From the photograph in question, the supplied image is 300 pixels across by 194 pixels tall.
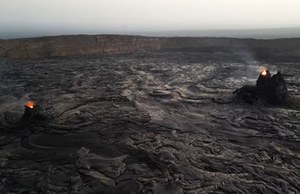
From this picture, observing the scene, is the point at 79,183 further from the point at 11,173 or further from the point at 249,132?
the point at 249,132

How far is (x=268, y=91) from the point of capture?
1285cm

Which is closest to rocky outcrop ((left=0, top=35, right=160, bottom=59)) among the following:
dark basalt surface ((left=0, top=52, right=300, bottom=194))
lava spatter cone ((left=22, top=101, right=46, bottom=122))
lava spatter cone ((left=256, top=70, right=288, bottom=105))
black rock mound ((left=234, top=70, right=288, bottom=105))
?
dark basalt surface ((left=0, top=52, right=300, bottom=194))

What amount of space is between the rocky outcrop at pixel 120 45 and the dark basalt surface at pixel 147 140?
47.1ft

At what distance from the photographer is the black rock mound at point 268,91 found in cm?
1256

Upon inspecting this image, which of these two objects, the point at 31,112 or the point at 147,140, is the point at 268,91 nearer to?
the point at 147,140

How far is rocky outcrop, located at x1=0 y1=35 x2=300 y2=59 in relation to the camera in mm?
30375

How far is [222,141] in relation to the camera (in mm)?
9289

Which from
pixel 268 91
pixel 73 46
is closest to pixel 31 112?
pixel 268 91

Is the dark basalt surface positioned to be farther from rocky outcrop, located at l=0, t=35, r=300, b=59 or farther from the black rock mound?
rocky outcrop, located at l=0, t=35, r=300, b=59

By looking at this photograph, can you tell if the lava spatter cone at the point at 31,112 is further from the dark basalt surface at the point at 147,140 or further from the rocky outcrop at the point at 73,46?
the rocky outcrop at the point at 73,46

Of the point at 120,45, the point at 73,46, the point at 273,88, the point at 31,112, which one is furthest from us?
the point at 120,45

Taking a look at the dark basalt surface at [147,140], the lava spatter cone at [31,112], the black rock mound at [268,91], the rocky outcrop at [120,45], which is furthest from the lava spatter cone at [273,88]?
the rocky outcrop at [120,45]

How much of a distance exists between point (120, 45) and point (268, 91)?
25050 millimetres

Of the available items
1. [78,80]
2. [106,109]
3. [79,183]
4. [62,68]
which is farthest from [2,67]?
[79,183]
